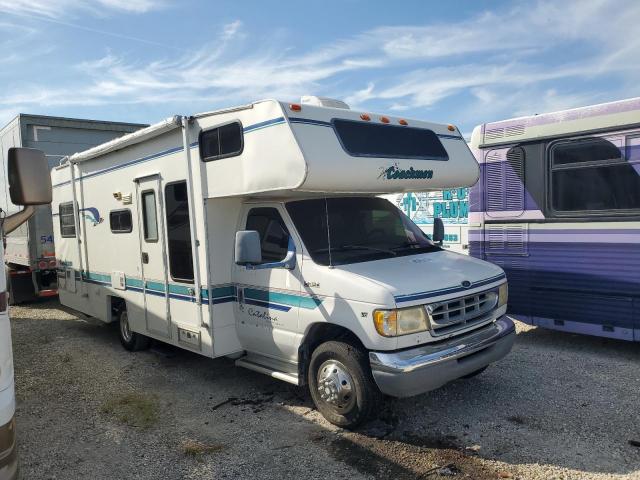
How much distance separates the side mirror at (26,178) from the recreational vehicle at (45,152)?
24.7 feet

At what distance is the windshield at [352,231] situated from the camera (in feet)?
16.1

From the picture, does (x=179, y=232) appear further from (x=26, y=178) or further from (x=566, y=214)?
(x=566, y=214)

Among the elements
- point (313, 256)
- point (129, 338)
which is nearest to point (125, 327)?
point (129, 338)

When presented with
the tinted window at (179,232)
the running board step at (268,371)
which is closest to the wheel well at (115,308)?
the tinted window at (179,232)

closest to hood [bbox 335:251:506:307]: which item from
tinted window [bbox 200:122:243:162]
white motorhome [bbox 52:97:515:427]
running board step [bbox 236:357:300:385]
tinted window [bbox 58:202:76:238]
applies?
white motorhome [bbox 52:97:515:427]

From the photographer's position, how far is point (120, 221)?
709cm

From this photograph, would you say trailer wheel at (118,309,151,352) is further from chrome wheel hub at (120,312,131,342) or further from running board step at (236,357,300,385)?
running board step at (236,357,300,385)

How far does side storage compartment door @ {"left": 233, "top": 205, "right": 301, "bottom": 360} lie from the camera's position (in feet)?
16.1

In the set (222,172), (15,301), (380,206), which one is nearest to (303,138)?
(222,172)

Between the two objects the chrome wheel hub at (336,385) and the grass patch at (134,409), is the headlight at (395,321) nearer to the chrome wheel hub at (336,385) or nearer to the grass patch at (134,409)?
the chrome wheel hub at (336,385)

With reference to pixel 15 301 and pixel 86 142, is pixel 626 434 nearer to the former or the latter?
pixel 86 142

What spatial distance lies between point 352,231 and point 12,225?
2.87 meters

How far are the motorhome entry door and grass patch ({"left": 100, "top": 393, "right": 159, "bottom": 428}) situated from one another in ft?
2.89

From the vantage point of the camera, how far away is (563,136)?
6488 mm
